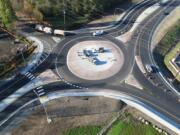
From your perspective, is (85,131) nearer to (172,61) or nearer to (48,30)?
(172,61)

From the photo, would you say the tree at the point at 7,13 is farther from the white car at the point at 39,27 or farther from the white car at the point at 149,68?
the white car at the point at 149,68

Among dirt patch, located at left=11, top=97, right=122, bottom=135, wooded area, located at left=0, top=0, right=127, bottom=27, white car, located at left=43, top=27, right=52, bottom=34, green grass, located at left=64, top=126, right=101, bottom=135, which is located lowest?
green grass, located at left=64, top=126, right=101, bottom=135

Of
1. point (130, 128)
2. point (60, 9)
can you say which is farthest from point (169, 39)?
point (130, 128)

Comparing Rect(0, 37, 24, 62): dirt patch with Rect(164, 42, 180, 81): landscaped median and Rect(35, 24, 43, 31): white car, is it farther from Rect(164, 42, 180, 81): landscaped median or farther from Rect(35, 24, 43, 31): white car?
Rect(164, 42, 180, 81): landscaped median

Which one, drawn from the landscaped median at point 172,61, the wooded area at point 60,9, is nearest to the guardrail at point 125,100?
the landscaped median at point 172,61

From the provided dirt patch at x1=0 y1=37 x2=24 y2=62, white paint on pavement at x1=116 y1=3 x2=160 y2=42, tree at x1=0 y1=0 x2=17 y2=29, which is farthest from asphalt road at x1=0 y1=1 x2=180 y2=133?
tree at x1=0 y1=0 x2=17 y2=29

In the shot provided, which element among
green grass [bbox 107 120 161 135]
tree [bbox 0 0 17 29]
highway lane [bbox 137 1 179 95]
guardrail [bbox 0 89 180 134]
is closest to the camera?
green grass [bbox 107 120 161 135]
